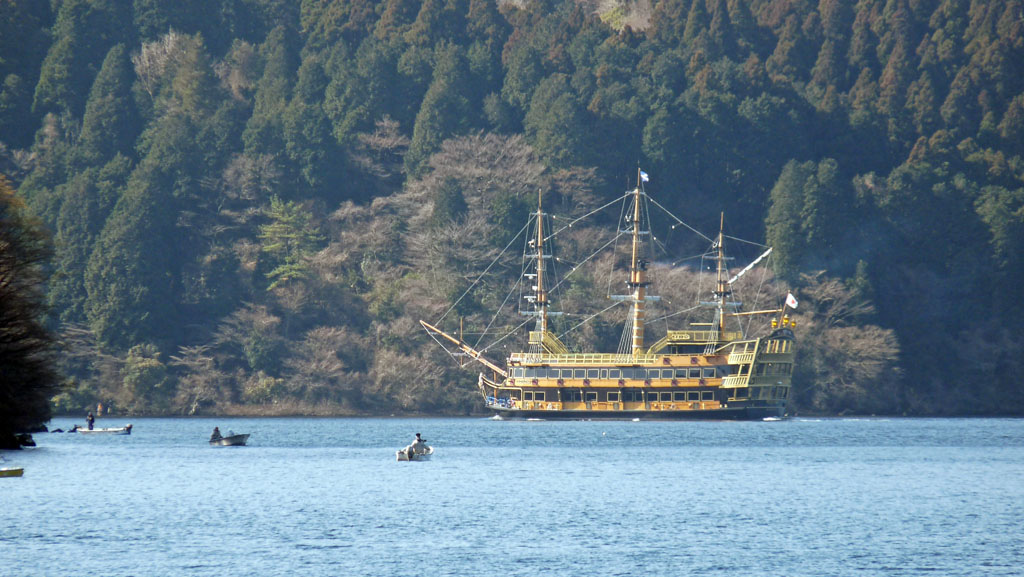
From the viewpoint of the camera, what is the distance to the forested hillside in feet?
334

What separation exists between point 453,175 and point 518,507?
62.2m

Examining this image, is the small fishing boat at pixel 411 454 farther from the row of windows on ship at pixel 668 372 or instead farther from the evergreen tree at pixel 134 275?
the evergreen tree at pixel 134 275

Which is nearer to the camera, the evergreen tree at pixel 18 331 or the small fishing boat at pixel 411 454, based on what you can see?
the evergreen tree at pixel 18 331

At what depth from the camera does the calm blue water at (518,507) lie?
123 ft

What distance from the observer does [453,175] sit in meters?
108

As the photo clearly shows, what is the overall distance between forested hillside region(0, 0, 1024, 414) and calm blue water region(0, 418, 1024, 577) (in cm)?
2400

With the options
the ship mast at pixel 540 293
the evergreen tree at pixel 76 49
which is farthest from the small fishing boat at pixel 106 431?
the evergreen tree at pixel 76 49

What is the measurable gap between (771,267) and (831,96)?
22.8 metres

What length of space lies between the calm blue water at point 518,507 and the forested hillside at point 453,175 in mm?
23997

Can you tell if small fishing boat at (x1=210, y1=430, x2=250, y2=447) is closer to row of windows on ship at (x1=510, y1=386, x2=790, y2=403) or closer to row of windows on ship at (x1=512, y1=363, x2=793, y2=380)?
row of windows on ship at (x1=512, y1=363, x2=793, y2=380)

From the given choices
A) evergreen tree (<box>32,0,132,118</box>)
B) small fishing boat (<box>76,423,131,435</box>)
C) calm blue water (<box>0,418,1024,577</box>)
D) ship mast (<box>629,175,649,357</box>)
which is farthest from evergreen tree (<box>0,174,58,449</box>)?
evergreen tree (<box>32,0,132,118</box>)

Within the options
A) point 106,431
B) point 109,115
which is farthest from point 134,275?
point 106,431

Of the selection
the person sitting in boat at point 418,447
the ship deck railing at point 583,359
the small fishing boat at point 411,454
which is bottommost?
the small fishing boat at point 411,454

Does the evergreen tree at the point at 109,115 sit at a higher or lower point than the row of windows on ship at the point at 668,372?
higher
